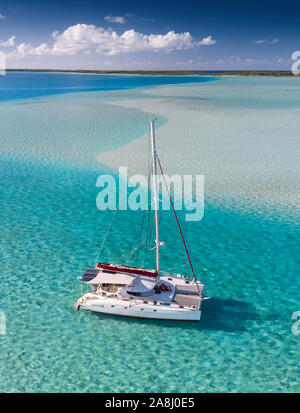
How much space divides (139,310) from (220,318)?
4.35 metres

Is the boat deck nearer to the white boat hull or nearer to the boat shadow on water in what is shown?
the white boat hull

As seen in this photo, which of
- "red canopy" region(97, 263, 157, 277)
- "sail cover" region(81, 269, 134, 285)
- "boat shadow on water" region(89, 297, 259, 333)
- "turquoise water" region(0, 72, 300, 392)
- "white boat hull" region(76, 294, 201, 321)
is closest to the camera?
"turquoise water" region(0, 72, 300, 392)

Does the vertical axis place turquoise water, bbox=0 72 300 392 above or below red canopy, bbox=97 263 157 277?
below

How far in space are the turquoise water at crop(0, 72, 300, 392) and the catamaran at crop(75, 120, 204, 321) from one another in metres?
0.63

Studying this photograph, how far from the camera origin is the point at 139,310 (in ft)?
69.3

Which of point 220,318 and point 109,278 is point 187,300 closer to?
point 220,318

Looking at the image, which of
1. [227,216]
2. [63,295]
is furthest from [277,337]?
[227,216]

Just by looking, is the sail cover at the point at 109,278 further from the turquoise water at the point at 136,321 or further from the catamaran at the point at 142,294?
the turquoise water at the point at 136,321

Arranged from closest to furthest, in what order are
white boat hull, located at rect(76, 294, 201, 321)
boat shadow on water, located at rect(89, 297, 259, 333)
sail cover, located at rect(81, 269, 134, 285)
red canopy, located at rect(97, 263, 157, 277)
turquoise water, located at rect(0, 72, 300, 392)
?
turquoise water, located at rect(0, 72, 300, 392) → white boat hull, located at rect(76, 294, 201, 321) → boat shadow on water, located at rect(89, 297, 259, 333) → sail cover, located at rect(81, 269, 134, 285) → red canopy, located at rect(97, 263, 157, 277)

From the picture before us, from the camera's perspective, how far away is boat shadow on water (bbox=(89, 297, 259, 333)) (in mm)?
21172

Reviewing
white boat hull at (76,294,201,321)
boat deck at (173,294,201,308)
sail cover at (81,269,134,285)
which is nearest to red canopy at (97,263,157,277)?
sail cover at (81,269,134,285)

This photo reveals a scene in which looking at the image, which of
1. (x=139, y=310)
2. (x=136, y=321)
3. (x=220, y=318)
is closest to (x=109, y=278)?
(x=139, y=310)

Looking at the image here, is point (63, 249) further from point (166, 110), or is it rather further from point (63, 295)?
point (166, 110)
